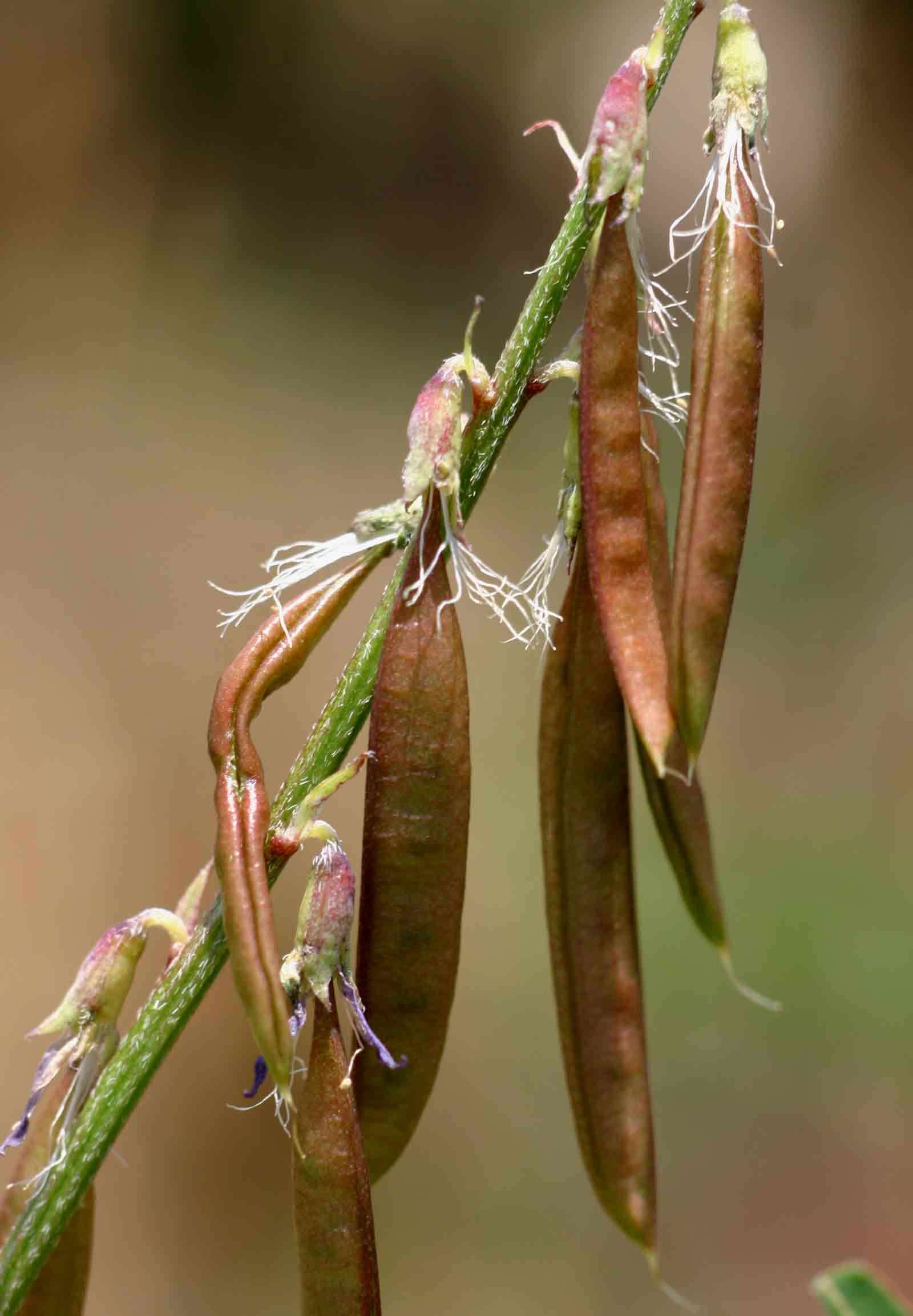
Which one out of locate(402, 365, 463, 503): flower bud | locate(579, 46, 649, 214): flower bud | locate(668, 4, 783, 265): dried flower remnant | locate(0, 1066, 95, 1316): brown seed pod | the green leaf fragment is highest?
locate(668, 4, 783, 265): dried flower remnant

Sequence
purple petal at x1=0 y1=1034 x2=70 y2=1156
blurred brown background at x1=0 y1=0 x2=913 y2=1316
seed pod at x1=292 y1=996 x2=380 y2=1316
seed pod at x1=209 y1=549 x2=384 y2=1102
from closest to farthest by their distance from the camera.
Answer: seed pod at x1=209 y1=549 x2=384 y2=1102 → seed pod at x1=292 y1=996 x2=380 y2=1316 → purple petal at x1=0 y1=1034 x2=70 y2=1156 → blurred brown background at x1=0 y1=0 x2=913 y2=1316

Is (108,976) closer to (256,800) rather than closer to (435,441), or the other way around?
(256,800)

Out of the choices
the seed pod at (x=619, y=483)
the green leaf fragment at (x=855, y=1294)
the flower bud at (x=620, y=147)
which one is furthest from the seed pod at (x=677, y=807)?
the green leaf fragment at (x=855, y=1294)

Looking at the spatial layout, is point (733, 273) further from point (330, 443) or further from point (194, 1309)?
point (330, 443)

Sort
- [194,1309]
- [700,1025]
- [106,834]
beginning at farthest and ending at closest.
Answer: [106,834], [700,1025], [194,1309]

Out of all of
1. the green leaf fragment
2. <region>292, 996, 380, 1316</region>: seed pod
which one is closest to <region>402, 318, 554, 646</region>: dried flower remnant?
<region>292, 996, 380, 1316</region>: seed pod

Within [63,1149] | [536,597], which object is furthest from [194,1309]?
[536,597]

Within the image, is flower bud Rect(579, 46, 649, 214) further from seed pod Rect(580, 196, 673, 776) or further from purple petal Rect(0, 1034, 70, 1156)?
purple petal Rect(0, 1034, 70, 1156)
